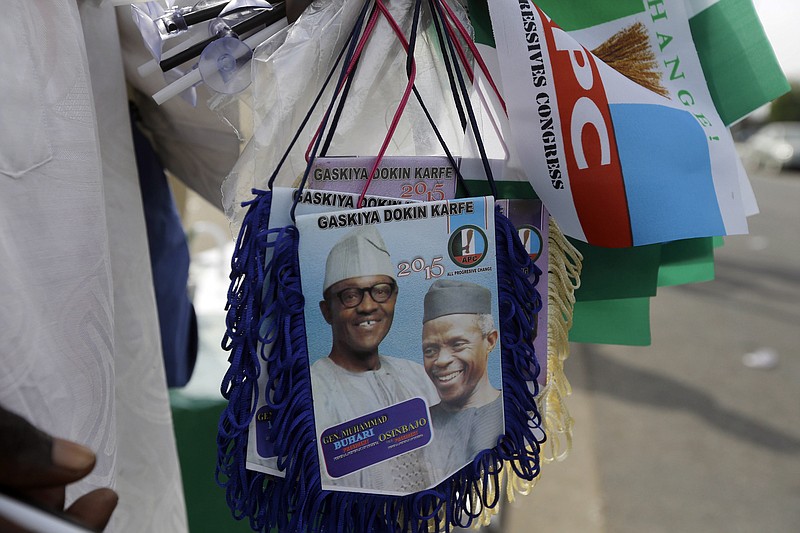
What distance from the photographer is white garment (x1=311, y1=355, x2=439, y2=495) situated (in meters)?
0.55

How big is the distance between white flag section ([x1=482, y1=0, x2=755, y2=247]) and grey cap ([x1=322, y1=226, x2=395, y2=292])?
0.16m

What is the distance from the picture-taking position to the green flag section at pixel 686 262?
2.51ft

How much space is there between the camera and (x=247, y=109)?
0.68 m

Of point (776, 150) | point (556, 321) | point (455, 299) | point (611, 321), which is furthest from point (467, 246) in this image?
point (776, 150)

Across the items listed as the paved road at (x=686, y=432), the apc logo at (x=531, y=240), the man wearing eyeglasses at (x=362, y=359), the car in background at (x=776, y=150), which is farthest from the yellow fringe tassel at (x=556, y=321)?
the car in background at (x=776, y=150)

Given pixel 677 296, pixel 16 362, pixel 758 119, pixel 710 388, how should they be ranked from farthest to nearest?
pixel 758 119
pixel 677 296
pixel 710 388
pixel 16 362

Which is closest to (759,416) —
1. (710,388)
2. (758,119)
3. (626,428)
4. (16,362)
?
(710,388)

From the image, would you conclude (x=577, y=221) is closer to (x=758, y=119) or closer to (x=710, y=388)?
(x=710, y=388)

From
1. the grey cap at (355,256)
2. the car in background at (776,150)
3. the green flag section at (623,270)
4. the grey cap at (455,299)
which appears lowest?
the grey cap at (455,299)

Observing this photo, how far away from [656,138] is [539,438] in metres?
0.29

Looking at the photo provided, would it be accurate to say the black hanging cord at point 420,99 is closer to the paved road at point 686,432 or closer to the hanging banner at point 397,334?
the hanging banner at point 397,334

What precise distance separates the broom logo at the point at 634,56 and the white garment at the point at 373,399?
1.13 feet

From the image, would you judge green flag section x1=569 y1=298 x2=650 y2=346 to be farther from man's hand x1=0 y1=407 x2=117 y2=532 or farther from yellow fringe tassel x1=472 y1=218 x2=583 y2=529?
man's hand x1=0 y1=407 x2=117 y2=532

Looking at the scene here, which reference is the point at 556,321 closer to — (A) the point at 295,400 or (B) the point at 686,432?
(A) the point at 295,400
